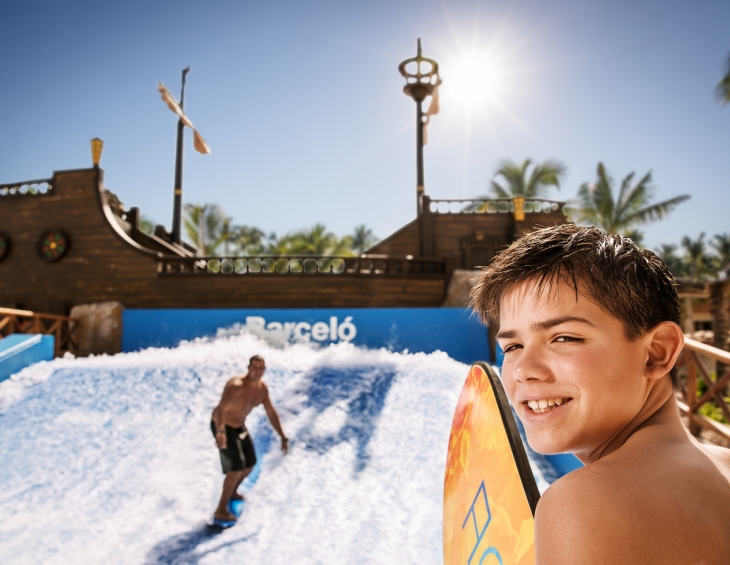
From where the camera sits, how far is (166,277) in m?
15.0

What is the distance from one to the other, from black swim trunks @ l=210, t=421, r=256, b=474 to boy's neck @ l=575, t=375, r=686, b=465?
4.93 metres

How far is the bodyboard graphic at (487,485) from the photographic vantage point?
4.90 feet

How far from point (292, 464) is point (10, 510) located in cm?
298

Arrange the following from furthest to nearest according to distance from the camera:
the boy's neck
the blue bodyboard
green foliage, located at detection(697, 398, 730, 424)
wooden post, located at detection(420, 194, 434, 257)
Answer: wooden post, located at detection(420, 194, 434, 257) → green foliage, located at detection(697, 398, 730, 424) → the blue bodyboard → the boy's neck

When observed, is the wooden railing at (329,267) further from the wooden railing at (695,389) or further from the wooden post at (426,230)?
the wooden railing at (695,389)

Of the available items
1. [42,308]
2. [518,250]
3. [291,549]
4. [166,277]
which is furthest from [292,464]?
[42,308]

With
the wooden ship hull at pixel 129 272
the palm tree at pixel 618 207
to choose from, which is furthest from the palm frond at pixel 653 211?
the wooden ship hull at pixel 129 272

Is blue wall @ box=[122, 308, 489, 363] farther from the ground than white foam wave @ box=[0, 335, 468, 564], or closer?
farther from the ground

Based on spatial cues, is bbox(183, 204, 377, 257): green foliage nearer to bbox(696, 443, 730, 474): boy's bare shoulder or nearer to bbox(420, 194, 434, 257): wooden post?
bbox(420, 194, 434, 257): wooden post

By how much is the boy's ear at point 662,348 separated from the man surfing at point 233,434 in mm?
4927

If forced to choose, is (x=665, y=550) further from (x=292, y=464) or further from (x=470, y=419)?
(x=292, y=464)

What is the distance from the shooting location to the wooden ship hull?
1482 centimetres

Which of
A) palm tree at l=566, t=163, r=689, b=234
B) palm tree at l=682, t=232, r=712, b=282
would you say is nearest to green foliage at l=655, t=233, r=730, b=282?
palm tree at l=682, t=232, r=712, b=282

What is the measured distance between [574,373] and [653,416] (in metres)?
0.17
